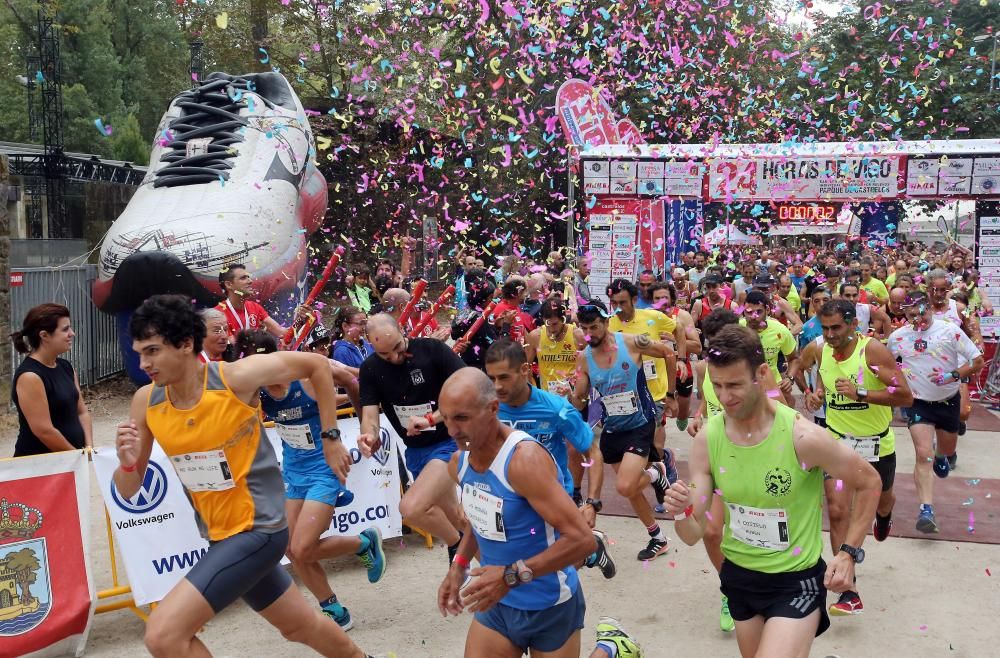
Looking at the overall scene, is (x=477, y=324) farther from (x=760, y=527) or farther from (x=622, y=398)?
(x=760, y=527)

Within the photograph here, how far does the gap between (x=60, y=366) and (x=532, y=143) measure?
742 inches

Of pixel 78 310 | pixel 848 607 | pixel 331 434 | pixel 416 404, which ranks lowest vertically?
pixel 848 607

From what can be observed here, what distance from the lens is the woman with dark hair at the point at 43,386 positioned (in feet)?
17.7

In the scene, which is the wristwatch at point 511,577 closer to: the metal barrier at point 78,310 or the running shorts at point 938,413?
the running shorts at point 938,413

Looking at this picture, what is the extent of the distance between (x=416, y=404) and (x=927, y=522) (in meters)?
4.03

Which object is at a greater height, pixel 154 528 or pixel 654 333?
pixel 654 333

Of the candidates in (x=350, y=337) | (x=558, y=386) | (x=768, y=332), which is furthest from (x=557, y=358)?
(x=768, y=332)

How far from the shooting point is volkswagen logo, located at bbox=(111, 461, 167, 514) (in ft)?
17.8

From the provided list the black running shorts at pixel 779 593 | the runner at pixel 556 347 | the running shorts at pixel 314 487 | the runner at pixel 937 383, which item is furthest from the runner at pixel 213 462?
the runner at pixel 937 383

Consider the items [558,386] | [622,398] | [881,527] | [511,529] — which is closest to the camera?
[511,529]

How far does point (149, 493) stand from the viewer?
18.0 ft

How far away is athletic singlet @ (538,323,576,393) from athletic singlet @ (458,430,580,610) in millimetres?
4316

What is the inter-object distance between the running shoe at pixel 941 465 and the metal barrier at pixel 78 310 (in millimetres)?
10084

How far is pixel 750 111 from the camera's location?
770 inches
